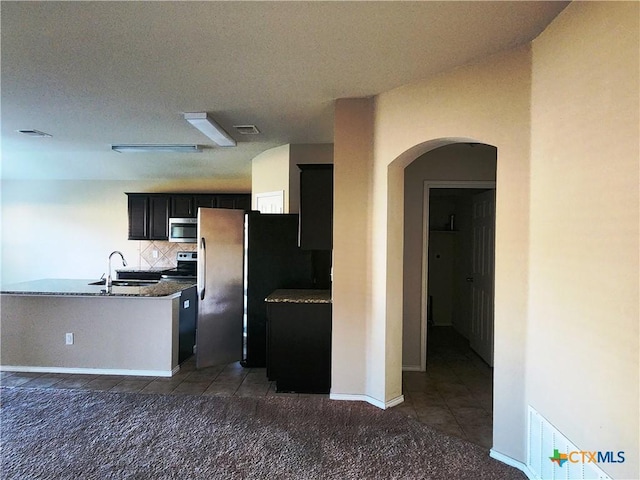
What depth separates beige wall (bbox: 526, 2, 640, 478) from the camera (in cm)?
149

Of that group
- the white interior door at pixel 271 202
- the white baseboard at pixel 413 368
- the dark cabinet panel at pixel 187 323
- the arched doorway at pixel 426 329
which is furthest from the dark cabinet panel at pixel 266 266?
the white baseboard at pixel 413 368

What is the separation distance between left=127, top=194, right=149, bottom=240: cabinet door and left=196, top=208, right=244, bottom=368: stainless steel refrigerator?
9.27ft

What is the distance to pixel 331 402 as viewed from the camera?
127 inches

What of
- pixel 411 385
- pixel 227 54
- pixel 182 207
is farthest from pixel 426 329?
pixel 182 207

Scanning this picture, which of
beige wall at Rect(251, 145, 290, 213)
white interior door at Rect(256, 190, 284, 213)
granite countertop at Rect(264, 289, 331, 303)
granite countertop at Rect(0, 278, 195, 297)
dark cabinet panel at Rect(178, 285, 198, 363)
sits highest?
beige wall at Rect(251, 145, 290, 213)

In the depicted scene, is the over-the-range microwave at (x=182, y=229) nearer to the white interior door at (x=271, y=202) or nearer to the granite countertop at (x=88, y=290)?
the white interior door at (x=271, y=202)

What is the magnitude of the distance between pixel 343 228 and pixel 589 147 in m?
1.91

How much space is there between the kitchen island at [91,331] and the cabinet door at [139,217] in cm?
252

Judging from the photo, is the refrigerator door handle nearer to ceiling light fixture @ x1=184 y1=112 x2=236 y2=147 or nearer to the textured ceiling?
ceiling light fixture @ x1=184 y1=112 x2=236 y2=147

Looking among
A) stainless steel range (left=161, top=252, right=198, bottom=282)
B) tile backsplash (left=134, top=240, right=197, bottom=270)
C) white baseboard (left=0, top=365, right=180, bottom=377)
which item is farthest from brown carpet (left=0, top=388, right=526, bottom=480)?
tile backsplash (left=134, top=240, right=197, bottom=270)

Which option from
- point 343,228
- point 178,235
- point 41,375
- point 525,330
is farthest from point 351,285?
point 178,235

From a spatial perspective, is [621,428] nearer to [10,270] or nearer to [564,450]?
[564,450]

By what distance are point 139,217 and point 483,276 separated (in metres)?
5.59

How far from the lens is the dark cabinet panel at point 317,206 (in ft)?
11.5
